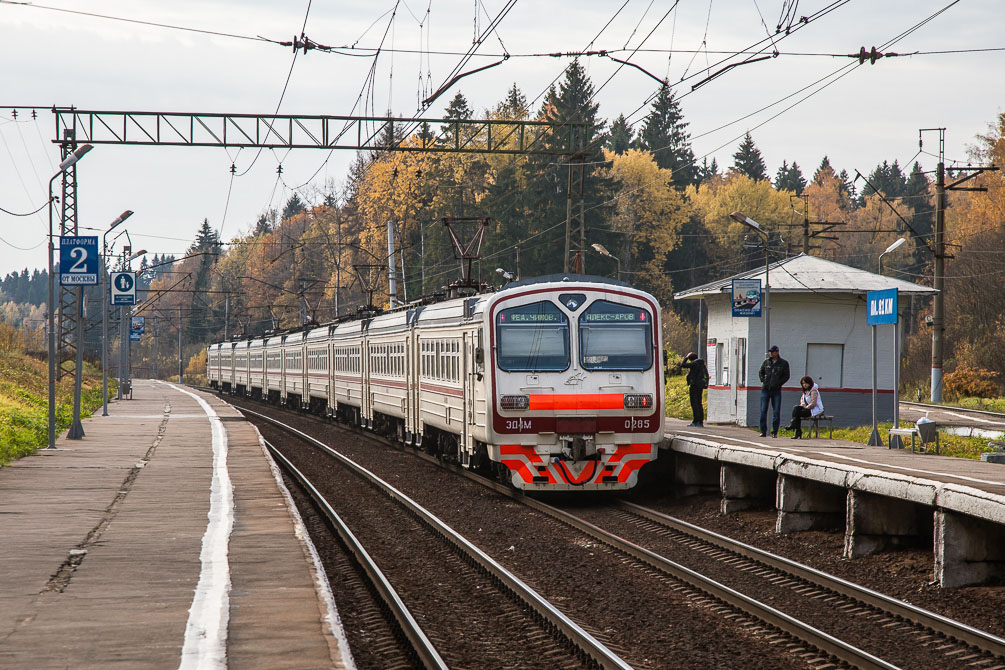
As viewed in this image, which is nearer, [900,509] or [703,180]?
[900,509]

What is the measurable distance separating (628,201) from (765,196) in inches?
707

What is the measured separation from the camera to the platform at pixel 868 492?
10.1 meters

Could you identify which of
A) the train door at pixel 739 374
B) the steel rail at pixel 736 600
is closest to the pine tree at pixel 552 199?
the train door at pixel 739 374

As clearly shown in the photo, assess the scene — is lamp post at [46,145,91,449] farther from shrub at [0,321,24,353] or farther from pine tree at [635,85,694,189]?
pine tree at [635,85,694,189]

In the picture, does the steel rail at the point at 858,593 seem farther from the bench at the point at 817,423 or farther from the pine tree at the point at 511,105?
the pine tree at the point at 511,105

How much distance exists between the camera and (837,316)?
2597cm

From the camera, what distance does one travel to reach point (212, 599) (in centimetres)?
810

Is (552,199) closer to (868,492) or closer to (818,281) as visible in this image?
(818,281)

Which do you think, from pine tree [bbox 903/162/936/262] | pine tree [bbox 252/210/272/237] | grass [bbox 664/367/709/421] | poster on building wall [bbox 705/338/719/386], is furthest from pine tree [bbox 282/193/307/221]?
poster on building wall [bbox 705/338/719/386]

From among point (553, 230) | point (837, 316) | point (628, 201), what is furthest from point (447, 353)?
point (628, 201)

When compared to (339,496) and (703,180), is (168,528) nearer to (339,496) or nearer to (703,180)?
(339,496)

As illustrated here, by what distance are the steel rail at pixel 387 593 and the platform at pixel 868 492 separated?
4644 millimetres

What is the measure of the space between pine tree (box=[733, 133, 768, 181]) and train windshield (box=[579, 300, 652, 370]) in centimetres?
9458

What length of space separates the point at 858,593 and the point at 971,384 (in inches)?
1464
